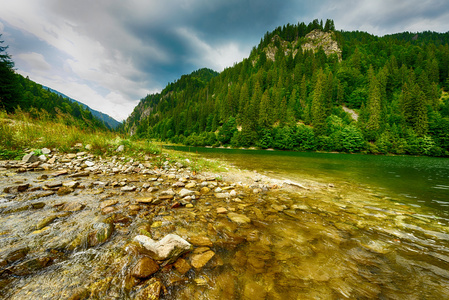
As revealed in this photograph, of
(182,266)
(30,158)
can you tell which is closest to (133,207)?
(182,266)

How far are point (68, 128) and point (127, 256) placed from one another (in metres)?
11.4

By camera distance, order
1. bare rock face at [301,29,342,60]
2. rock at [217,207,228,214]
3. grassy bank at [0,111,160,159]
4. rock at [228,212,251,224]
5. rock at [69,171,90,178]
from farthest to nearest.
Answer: bare rock face at [301,29,342,60] < grassy bank at [0,111,160,159] < rock at [69,171,90,178] < rock at [217,207,228,214] < rock at [228,212,251,224]

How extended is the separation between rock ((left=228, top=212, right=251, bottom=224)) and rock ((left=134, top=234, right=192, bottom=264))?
1.38 meters

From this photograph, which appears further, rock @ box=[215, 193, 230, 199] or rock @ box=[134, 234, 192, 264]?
rock @ box=[215, 193, 230, 199]

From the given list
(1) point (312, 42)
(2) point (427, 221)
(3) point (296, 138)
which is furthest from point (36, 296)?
(1) point (312, 42)

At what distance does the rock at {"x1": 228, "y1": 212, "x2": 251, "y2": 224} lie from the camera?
3498mm

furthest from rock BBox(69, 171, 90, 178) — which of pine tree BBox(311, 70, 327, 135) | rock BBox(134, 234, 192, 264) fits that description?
pine tree BBox(311, 70, 327, 135)

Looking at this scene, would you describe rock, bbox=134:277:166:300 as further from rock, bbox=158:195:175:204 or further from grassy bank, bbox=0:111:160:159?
grassy bank, bbox=0:111:160:159

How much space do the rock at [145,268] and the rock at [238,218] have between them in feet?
6.23

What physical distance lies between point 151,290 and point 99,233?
1.55m

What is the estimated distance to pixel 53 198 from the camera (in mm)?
3809

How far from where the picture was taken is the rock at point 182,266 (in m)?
2.01

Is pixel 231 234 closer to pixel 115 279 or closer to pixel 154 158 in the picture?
pixel 115 279

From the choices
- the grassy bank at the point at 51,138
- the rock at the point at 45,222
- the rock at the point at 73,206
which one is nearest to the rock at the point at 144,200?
the rock at the point at 73,206
